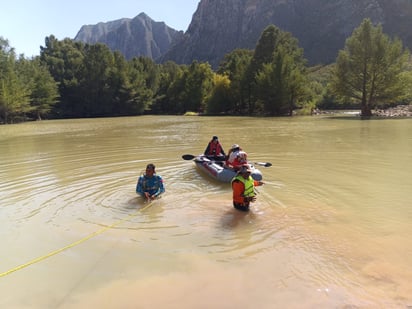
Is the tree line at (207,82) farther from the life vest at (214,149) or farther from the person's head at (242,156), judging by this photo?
the person's head at (242,156)

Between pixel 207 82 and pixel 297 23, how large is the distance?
110106 mm

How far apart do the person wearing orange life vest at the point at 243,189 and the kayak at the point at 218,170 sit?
7.37 feet

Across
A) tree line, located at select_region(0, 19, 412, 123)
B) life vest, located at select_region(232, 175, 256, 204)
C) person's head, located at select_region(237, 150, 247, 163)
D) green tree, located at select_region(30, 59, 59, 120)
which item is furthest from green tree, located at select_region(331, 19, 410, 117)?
green tree, located at select_region(30, 59, 59, 120)

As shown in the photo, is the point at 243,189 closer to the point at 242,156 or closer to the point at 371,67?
the point at 242,156

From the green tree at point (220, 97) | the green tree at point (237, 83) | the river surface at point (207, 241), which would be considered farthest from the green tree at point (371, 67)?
the river surface at point (207, 241)

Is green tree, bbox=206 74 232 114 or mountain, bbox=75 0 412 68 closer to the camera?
green tree, bbox=206 74 232 114

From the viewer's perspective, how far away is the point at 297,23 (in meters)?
161

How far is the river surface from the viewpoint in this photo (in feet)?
16.3

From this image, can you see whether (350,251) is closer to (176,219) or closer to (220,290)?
(220,290)

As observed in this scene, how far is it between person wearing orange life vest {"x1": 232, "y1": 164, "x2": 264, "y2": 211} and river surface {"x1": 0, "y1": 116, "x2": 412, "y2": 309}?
0.78 feet

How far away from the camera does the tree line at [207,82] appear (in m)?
42.8

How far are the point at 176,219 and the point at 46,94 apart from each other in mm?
58150

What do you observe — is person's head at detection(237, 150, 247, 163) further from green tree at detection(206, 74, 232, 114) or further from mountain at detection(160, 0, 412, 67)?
mountain at detection(160, 0, 412, 67)

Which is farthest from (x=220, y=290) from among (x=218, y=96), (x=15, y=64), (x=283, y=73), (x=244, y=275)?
(x=15, y=64)
